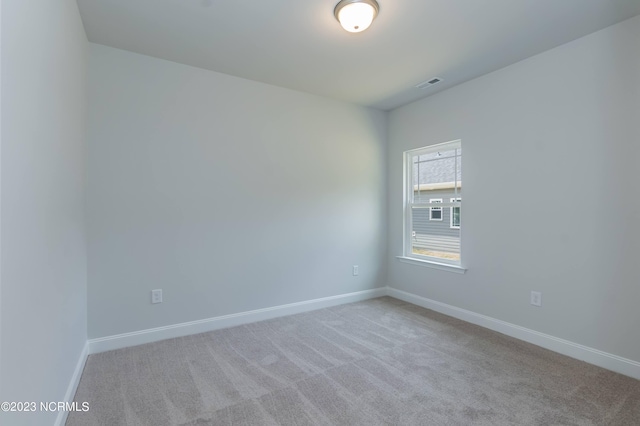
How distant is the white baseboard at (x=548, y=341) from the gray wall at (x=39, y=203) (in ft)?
11.3

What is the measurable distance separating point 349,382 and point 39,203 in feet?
6.76

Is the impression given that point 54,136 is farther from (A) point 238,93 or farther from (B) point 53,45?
(A) point 238,93

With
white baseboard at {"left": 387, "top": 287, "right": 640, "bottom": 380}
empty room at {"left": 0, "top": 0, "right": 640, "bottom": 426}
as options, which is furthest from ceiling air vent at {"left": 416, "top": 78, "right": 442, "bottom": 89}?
white baseboard at {"left": 387, "top": 287, "right": 640, "bottom": 380}

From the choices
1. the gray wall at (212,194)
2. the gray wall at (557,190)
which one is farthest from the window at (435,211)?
the gray wall at (212,194)

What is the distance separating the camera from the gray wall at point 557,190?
2.32m

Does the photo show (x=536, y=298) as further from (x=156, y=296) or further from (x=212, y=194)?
(x=156, y=296)

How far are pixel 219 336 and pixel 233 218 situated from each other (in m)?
1.16

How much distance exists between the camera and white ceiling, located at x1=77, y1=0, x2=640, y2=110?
2.15 meters

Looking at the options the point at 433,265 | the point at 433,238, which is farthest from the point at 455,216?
the point at 433,265

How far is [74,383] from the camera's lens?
6.66 feet

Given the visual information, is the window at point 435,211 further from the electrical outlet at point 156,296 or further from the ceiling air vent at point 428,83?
the electrical outlet at point 156,296

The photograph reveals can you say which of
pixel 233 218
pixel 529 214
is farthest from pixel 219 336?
pixel 529 214

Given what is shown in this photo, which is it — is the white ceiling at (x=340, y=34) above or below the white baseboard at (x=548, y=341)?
above

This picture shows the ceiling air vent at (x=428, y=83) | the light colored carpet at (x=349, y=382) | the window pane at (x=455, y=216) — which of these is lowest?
the light colored carpet at (x=349, y=382)
